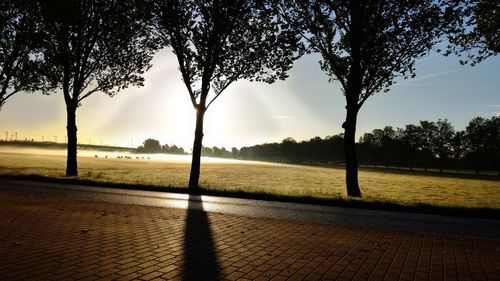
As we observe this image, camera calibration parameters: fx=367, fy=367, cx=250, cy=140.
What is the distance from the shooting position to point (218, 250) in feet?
23.2

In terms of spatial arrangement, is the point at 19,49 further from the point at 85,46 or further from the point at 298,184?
the point at 298,184

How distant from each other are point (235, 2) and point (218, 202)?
12.3m

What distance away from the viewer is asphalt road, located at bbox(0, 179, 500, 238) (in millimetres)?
10391

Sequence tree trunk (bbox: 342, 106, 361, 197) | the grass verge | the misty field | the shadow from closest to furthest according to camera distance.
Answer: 1. the shadow
2. the grass verge
3. tree trunk (bbox: 342, 106, 361, 197)
4. the misty field

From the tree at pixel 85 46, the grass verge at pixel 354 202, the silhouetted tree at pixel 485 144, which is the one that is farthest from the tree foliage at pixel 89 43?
the silhouetted tree at pixel 485 144

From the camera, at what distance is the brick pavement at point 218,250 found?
5750 mm

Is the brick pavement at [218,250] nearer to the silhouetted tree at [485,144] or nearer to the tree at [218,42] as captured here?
the tree at [218,42]

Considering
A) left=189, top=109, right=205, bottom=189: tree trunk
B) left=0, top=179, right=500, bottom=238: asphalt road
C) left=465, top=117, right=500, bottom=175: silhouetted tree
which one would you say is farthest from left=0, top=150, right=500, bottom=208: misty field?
left=465, top=117, right=500, bottom=175: silhouetted tree

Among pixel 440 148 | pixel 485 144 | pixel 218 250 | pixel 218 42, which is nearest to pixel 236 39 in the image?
pixel 218 42

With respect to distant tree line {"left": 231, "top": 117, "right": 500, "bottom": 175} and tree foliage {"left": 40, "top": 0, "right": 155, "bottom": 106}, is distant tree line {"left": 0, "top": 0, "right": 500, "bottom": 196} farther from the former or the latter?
distant tree line {"left": 231, "top": 117, "right": 500, "bottom": 175}

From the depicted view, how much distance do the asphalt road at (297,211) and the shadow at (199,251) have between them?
217cm

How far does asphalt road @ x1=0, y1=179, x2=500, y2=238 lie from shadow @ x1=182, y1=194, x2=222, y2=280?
7.11ft

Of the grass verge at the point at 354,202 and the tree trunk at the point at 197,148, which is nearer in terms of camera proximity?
the grass verge at the point at 354,202

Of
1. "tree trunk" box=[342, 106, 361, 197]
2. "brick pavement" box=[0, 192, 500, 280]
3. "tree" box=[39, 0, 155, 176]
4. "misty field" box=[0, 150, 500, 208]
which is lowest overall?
"misty field" box=[0, 150, 500, 208]
